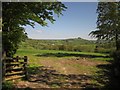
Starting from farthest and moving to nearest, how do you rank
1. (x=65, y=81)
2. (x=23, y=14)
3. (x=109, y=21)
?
(x=109, y=21) < (x=65, y=81) < (x=23, y=14)

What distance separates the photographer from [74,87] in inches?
478

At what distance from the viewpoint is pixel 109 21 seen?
3491 cm

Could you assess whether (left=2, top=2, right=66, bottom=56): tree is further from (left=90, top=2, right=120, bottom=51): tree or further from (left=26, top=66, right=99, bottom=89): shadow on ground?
(left=90, top=2, right=120, bottom=51): tree

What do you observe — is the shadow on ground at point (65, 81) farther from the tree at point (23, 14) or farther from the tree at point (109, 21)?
the tree at point (109, 21)

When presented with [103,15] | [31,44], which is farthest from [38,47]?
[103,15]

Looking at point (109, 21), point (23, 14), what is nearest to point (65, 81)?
A: point (23, 14)

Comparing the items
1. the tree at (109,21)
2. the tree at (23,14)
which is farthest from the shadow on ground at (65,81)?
the tree at (109,21)

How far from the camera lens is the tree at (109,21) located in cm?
3356

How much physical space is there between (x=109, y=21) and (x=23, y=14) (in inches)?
962

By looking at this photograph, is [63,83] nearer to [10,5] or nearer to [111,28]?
A: [10,5]

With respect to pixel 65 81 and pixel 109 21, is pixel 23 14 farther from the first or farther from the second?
pixel 109 21

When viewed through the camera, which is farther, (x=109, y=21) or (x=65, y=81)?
(x=109, y=21)

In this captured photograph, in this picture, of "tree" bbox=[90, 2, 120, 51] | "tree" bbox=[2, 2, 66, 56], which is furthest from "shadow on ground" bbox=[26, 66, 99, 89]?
"tree" bbox=[90, 2, 120, 51]

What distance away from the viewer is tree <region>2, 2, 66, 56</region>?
11805 millimetres
